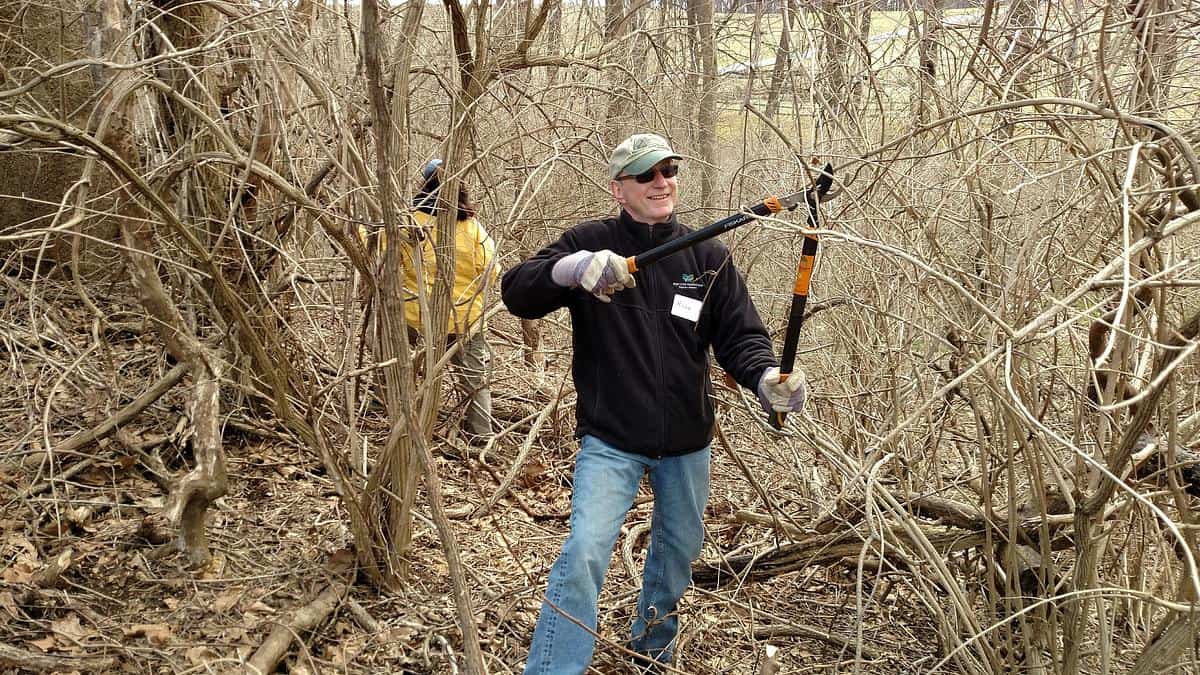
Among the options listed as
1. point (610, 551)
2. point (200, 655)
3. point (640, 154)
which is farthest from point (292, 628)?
point (640, 154)

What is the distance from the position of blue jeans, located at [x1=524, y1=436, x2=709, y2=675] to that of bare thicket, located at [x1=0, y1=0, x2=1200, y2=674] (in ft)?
0.86

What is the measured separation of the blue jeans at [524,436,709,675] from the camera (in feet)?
9.78

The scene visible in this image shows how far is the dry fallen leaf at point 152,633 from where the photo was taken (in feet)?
11.5

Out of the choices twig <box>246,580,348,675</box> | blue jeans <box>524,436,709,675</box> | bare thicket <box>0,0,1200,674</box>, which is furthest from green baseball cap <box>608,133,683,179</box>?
twig <box>246,580,348,675</box>

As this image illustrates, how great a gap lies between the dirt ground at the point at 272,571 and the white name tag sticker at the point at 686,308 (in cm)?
79

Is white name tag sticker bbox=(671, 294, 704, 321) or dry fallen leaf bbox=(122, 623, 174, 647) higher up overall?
white name tag sticker bbox=(671, 294, 704, 321)

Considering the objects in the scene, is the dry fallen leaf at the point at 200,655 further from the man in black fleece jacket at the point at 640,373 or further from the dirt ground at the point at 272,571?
the man in black fleece jacket at the point at 640,373

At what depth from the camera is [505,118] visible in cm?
680

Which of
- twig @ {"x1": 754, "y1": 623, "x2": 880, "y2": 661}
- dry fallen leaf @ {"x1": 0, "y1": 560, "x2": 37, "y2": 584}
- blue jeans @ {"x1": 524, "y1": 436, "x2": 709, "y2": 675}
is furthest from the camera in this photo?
twig @ {"x1": 754, "y1": 623, "x2": 880, "y2": 661}

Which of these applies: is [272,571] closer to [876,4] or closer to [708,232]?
[708,232]

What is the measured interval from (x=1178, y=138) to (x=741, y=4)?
5.78 m

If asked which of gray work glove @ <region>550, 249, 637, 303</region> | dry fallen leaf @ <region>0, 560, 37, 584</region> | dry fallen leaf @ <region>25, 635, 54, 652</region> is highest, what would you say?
gray work glove @ <region>550, 249, 637, 303</region>

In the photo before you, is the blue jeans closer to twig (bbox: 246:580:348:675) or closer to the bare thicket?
the bare thicket

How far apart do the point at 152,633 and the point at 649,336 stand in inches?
79.7
